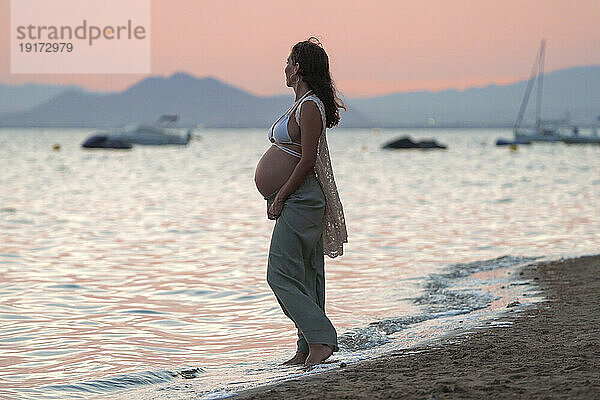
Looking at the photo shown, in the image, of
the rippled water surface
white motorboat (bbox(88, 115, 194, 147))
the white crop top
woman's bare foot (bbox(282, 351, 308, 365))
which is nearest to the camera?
the white crop top

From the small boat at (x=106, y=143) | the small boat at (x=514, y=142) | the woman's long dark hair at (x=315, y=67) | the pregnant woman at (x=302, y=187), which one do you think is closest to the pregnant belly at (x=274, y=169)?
the pregnant woman at (x=302, y=187)

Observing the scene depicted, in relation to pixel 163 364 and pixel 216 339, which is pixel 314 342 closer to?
pixel 163 364

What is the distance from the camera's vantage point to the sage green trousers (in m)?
5.50

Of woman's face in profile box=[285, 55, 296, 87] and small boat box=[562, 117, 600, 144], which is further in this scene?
small boat box=[562, 117, 600, 144]

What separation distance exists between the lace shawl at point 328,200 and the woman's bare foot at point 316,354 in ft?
2.00

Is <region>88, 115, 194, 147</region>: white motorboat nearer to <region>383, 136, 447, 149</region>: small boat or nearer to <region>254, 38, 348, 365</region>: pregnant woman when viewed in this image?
<region>383, 136, 447, 149</region>: small boat

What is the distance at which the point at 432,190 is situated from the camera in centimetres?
2911

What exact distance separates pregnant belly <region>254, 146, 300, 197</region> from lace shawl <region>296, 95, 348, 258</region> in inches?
6.6

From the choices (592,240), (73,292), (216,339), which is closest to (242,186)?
(592,240)

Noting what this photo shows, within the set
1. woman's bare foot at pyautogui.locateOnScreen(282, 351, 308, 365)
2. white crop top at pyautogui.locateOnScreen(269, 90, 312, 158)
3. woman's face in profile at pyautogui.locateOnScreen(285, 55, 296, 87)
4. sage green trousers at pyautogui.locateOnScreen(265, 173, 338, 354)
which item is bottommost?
woman's bare foot at pyautogui.locateOnScreen(282, 351, 308, 365)

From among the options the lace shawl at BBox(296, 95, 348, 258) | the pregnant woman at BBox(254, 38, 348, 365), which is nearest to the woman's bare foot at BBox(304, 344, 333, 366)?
the pregnant woman at BBox(254, 38, 348, 365)

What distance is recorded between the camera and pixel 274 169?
5.58m

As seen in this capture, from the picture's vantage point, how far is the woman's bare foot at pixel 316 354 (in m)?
5.58

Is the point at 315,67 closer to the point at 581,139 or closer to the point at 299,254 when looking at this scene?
the point at 299,254
